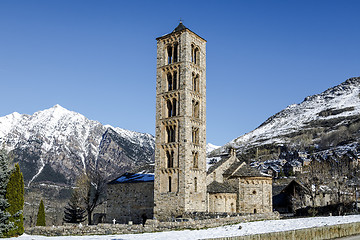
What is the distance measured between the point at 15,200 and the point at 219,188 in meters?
23.0

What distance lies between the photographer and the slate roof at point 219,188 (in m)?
45.9

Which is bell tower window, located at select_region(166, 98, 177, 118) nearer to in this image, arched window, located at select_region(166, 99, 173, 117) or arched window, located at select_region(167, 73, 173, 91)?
arched window, located at select_region(166, 99, 173, 117)

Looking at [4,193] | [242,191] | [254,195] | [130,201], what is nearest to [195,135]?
[242,191]

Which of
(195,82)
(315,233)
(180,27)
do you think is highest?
(180,27)

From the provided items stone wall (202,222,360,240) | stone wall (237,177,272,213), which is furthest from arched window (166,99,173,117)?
stone wall (202,222,360,240)

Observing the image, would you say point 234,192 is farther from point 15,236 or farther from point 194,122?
point 15,236

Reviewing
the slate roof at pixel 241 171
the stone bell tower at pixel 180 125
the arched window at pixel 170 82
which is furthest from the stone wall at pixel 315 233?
the arched window at pixel 170 82

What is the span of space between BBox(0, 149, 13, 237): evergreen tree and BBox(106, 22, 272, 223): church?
55.7ft

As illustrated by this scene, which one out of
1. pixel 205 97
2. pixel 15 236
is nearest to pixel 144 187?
pixel 205 97

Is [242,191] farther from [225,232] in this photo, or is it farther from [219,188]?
[225,232]

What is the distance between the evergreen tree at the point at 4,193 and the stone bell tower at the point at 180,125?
17.1 meters

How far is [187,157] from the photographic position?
44.0 m

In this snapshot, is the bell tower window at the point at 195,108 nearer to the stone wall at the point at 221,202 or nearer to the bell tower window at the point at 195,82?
the bell tower window at the point at 195,82

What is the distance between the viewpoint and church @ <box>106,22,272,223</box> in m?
44.0
